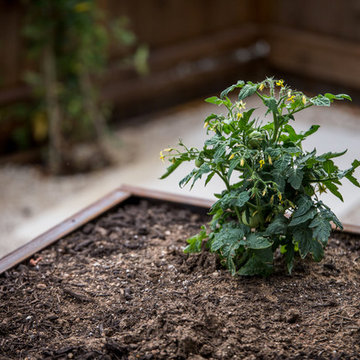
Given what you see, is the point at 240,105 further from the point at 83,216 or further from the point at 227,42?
the point at 227,42

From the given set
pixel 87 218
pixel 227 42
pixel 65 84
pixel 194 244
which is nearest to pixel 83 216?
pixel 87 218

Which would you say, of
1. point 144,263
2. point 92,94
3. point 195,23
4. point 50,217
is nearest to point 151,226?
point 144,263

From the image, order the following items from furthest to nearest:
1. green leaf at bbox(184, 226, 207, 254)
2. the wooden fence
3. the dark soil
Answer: the wooden fence
green leaf at bbox(184, 226, 207, 254)
the dark soil

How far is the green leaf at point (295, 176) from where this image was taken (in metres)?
1.84

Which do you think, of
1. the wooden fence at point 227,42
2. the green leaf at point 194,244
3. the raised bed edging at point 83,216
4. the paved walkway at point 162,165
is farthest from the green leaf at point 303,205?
the wooden fence at point 227,42

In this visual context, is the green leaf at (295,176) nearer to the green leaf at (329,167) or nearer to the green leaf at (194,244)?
the green leaf at (329,167)

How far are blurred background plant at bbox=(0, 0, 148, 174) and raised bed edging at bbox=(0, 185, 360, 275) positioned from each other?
7.33 ft

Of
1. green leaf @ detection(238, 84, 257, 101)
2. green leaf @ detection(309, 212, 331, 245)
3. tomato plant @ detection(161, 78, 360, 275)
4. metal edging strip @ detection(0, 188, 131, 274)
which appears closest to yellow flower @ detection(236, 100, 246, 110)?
tomato plant @ detection(161, 78, 360, 275)

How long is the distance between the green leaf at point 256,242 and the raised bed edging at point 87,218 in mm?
565

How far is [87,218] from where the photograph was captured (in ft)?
8.14

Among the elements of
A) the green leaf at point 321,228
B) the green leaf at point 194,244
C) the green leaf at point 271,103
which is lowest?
the green leaf at point 194,244

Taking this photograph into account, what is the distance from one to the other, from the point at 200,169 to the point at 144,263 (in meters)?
0.47

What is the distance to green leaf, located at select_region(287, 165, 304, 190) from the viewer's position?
1.84 meters

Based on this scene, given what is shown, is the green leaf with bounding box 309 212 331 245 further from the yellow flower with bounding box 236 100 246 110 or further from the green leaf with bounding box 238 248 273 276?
the yellow flower with bounding box 236 100 246 110
